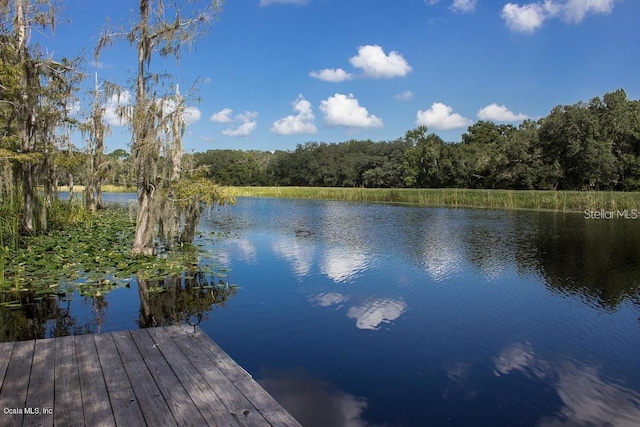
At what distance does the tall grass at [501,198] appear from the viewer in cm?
3278

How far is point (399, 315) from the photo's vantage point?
8758 mm

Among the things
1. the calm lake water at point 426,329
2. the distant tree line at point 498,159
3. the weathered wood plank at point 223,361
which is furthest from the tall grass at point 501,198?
the weathered wood plank at point 223,361

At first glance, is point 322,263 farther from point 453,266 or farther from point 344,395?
point 344,395

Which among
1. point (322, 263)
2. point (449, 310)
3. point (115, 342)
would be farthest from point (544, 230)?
point (115, 342)

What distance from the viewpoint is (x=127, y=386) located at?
400cm

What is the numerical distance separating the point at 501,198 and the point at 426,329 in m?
33.6

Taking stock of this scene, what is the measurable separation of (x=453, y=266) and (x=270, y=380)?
9.46 meters

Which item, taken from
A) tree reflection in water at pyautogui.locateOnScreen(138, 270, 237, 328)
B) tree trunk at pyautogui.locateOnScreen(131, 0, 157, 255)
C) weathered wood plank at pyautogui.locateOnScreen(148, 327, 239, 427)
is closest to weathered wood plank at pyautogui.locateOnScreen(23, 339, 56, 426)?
weathered wood plank at pyautogui.locateOnScreen(148, 327, 239, 427)

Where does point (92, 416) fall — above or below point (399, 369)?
above

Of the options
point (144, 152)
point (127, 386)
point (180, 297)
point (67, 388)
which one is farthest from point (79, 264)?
point (127, 386)

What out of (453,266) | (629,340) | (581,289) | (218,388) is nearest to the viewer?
(218,388)

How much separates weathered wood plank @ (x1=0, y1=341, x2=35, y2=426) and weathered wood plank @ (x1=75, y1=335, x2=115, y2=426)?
442mm

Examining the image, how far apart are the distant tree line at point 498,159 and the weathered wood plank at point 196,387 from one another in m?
19.1

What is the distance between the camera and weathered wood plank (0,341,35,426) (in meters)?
3.38
